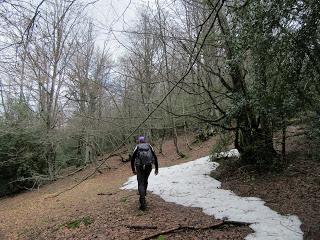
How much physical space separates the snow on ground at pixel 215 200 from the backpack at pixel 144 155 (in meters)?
1.52

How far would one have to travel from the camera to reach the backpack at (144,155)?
29.5 ft

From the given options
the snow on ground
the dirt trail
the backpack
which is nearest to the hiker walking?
the backpack

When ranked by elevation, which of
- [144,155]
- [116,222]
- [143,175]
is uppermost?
[144,155]

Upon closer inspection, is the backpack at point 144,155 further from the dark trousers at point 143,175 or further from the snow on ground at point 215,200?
the snow on ground at point 215,200

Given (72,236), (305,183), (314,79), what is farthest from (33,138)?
(314,79)

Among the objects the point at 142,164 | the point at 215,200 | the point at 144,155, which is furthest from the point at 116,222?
the point at 215,200

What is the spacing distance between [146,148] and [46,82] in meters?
15.4

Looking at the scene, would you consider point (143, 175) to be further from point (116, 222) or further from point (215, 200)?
point (215, 200)

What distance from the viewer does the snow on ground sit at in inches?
261

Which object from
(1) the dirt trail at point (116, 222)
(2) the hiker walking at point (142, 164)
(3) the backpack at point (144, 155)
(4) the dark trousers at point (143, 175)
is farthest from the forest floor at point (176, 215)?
(3) the backpack at point (144, 155)

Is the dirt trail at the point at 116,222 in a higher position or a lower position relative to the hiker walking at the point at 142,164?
lower

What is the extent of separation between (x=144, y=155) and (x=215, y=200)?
213cm

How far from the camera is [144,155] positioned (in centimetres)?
898

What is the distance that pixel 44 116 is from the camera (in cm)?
2294
